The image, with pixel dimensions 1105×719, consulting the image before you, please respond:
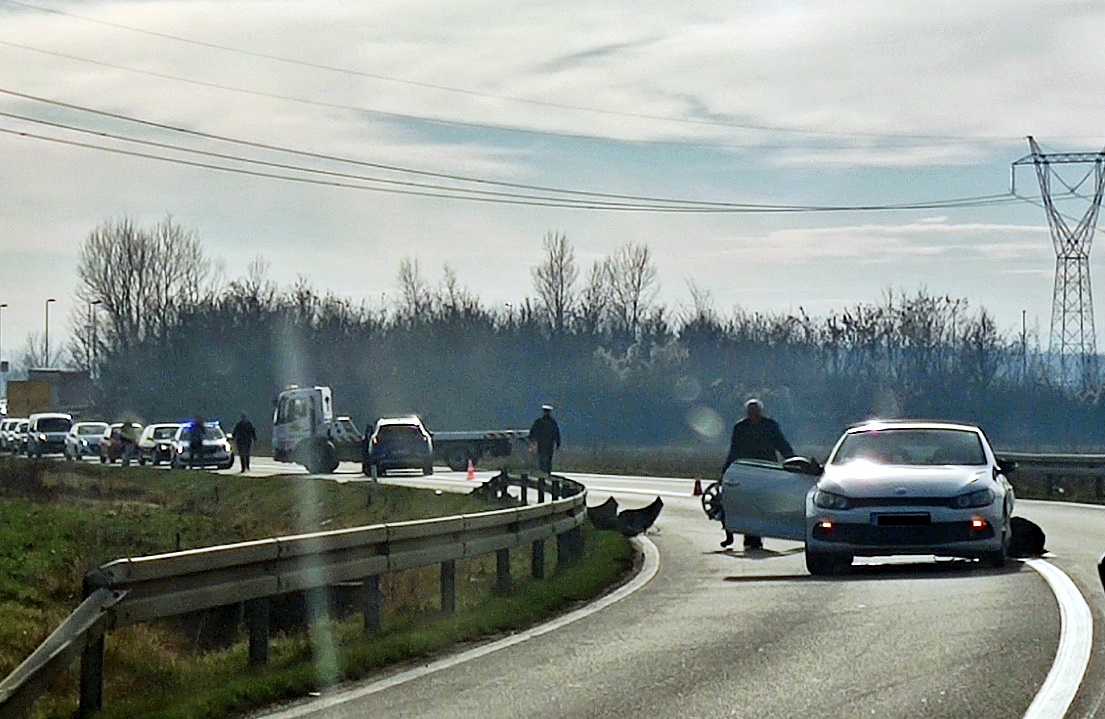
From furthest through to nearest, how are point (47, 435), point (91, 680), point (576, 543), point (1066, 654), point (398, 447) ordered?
point (47, 435)
point (398, 447)
point (576, 543)
point (1066, 654)
point (91, 680)

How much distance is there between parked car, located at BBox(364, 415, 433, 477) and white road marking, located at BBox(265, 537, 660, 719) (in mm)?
32245

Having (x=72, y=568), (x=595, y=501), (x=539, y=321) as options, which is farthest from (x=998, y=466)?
(x=539, y=321)

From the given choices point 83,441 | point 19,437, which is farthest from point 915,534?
point 19,437

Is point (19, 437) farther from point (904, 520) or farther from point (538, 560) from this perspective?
point (904, 520)

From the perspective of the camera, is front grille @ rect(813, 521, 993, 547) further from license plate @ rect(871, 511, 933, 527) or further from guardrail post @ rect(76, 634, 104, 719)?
guardrail post @ rect(76, 634, 104, 719)

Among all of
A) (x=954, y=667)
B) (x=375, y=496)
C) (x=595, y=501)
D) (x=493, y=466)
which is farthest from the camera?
(x=493, y=466)

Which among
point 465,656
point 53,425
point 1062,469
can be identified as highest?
point 53,425

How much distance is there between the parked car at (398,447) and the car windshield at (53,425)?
2680 cm

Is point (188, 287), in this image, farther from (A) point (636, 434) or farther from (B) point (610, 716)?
(B) point (610, 716)

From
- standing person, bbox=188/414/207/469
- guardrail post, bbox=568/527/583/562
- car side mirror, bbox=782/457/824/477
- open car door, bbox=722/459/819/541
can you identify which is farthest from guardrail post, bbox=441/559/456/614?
standing person, bbox=188/414/207/469

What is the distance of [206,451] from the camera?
57.3 metres

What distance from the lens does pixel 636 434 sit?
Result: 9894 cm

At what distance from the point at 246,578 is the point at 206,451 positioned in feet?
156

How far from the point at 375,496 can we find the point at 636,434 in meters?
62.7
